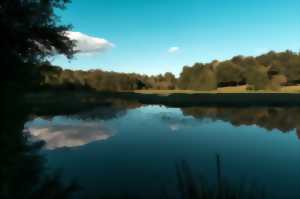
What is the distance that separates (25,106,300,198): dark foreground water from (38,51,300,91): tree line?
48209mm

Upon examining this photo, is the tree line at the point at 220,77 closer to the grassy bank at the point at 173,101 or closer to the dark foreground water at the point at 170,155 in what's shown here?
the grassy bank at the point at 173,101

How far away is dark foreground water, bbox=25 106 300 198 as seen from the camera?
9.97 metres

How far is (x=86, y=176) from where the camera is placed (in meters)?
10.9

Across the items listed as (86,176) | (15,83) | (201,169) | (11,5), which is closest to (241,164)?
(201,169)

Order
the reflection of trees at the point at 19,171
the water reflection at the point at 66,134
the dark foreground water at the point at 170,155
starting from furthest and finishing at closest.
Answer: the water reflection at the point at 66,134 < the dark foreground water at the point at 170,155 < the reflection of trees at the point at 19,171

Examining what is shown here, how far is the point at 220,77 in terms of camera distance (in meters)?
95.2

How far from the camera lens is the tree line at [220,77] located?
79.1 metres

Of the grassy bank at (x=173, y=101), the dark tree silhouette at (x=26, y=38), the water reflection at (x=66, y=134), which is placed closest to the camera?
the dark tree silhouette at (x=26, y=38)

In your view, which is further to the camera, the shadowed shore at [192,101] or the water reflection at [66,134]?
the shadowed shore at [192,101]

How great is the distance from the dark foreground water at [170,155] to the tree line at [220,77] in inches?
1898

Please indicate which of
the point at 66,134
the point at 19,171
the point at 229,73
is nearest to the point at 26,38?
the point at 19,171

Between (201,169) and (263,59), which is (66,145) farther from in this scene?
(263,59)

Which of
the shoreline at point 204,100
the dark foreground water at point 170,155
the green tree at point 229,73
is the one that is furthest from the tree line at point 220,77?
the dark foreground water at point 170,155

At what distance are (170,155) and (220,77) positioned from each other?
83.5m
